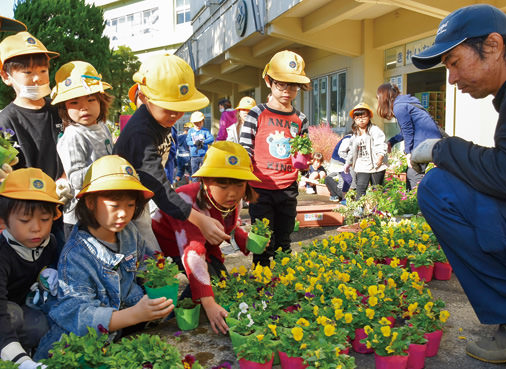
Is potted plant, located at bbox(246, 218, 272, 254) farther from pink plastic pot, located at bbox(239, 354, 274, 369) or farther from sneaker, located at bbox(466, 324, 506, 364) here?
sneaker, located at bbox(466, 324, 506, 364)


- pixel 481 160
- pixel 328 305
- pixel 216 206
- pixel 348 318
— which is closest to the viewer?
pixel 481 160

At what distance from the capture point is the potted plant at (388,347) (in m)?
2.14

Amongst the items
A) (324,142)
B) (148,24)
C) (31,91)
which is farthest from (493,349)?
(148,24)

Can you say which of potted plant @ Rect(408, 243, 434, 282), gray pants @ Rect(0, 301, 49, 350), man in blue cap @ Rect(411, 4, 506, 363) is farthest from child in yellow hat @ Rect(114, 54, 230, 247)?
potted plant @ Rect(408, 243, 434, 282)

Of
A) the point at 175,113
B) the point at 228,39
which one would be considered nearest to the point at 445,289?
the point at 175,113

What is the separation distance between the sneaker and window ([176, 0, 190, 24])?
3684cm

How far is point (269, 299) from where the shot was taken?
9.06ft

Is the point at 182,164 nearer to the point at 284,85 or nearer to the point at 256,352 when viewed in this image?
the point at 284,85

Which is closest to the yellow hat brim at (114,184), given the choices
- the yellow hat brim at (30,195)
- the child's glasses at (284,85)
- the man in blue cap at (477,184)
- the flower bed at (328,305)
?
the yellow hat brim at (30,195)

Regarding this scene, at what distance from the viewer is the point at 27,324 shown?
2463mm

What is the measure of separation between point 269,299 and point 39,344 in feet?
4.31

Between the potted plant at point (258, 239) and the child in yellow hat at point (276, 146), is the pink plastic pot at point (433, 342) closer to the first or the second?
the potted plant at point (258, 239)

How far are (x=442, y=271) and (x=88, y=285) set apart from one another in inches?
104

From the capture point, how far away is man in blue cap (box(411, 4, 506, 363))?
7.14 ft
